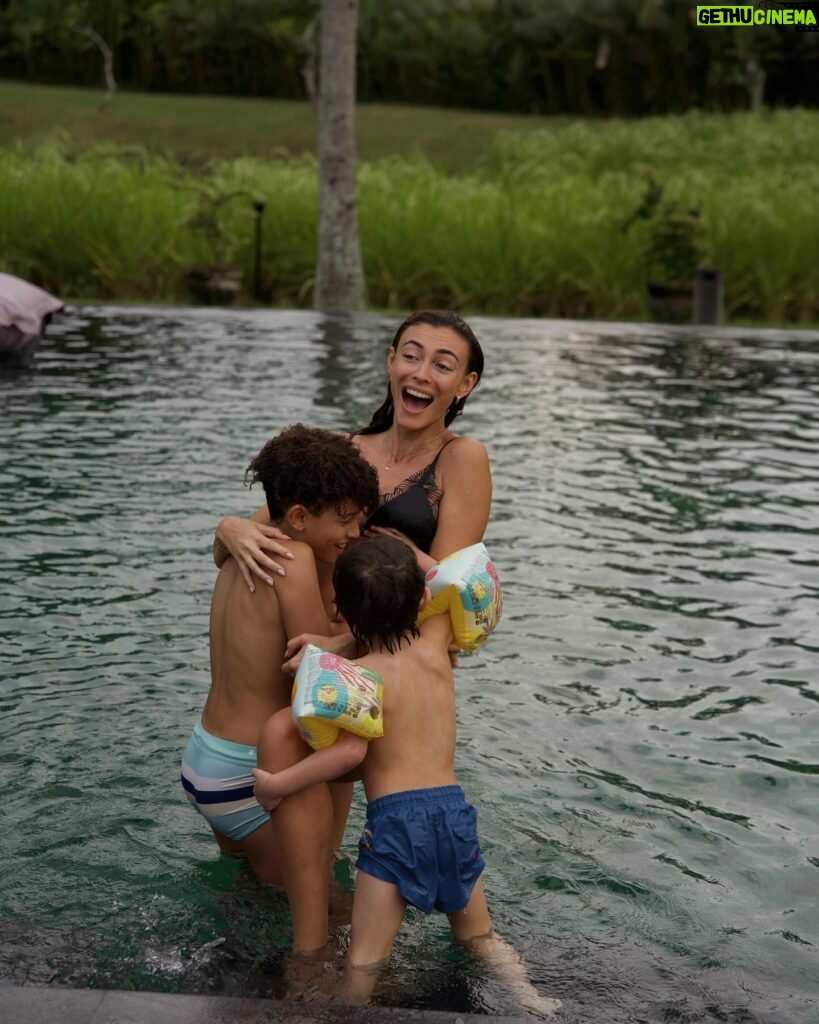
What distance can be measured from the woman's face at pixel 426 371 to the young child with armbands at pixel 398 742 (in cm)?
61

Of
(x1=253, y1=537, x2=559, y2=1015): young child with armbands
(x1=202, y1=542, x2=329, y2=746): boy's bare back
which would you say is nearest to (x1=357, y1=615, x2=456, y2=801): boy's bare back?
(x1=253, y1=537, x2=559, y2=1015): young child with armbands

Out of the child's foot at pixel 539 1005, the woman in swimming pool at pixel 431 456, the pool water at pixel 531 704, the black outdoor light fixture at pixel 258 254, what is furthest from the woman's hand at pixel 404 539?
the black outdoor light fixture at pixel 258 254

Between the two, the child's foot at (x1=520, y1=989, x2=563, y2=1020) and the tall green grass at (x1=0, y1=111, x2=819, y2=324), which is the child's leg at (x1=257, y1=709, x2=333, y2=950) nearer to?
the child's foot at (x1=520, y1=989, x2=563, y2=1020)

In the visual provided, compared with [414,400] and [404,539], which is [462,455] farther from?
[404,539]

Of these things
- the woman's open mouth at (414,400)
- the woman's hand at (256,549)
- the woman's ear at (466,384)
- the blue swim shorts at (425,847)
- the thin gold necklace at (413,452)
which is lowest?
the blue swim shorts at (425,847)

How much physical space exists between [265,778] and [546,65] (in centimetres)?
4861

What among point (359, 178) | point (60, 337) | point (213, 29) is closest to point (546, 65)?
point (213, 29)

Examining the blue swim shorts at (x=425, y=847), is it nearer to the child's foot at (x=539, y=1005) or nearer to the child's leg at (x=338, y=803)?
the child's foot at (x=539, y=1005)

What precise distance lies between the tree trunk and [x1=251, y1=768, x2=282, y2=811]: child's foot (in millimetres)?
15954

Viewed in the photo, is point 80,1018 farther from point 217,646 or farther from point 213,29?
point 213,29

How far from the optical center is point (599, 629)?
23.0 ft

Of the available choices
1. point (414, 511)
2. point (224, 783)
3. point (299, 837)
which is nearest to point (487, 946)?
point (299, 837)

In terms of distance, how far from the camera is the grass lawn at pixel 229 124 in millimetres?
41688

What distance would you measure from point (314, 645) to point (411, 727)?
324 mm
